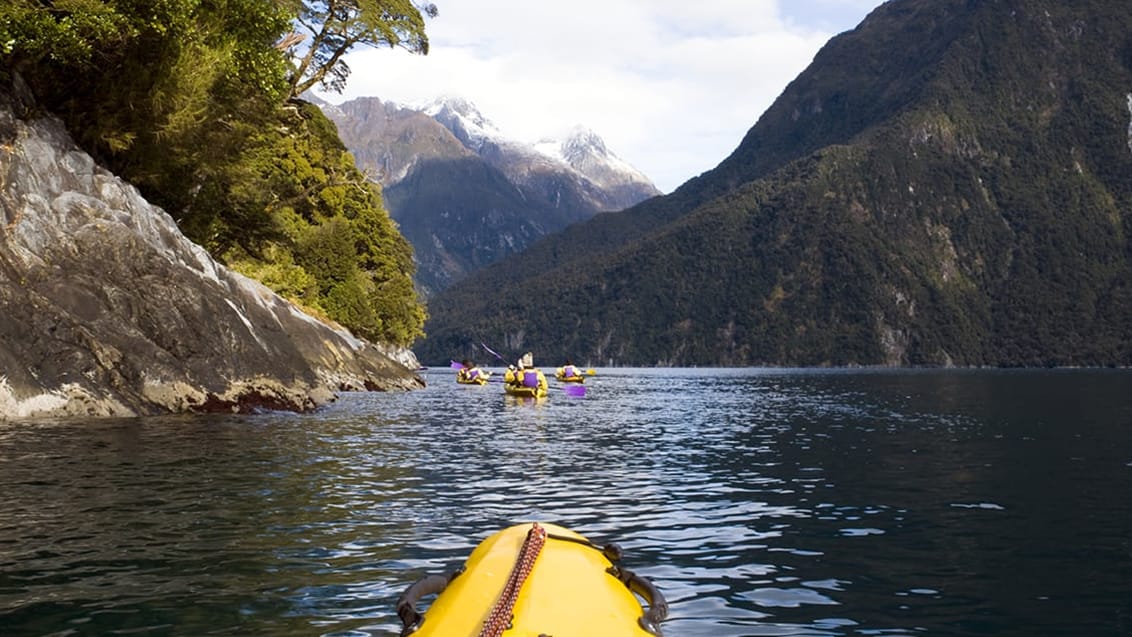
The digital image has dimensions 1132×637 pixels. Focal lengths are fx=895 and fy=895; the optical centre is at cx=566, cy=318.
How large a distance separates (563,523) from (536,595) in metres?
8.51

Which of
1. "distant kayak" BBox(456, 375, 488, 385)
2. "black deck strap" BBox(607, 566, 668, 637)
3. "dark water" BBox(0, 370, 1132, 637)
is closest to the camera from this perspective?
"black deck strap" BBox(607, 566, 668, 637)

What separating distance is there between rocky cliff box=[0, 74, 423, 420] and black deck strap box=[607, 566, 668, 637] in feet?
79.8

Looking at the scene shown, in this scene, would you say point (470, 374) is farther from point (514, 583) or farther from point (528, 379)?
point (514, 583)

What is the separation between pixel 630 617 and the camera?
231 inches

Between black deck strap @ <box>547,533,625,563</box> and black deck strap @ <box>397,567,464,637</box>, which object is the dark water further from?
black deck strap @ <box>397,567,464,637</box>

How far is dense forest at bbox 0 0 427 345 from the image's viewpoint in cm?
2834

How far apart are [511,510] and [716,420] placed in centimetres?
2537

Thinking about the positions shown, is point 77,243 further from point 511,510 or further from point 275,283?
point 275,283

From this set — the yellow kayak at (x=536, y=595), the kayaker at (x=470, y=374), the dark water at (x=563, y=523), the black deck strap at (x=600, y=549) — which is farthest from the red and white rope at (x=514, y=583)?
the kayaker at (x=470, y=374)

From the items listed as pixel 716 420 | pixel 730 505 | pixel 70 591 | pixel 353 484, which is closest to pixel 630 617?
pixel 70 591

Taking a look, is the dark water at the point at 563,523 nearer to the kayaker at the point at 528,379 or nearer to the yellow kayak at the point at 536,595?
the yellow kayak at the point at 536,595

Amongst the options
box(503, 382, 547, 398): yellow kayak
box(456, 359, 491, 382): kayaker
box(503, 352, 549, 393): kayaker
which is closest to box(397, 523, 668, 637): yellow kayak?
box(503, 352, 549, 393): kayaker

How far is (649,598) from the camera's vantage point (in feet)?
20.9

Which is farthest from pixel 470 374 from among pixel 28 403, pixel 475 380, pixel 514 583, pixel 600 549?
pixel 514 583
